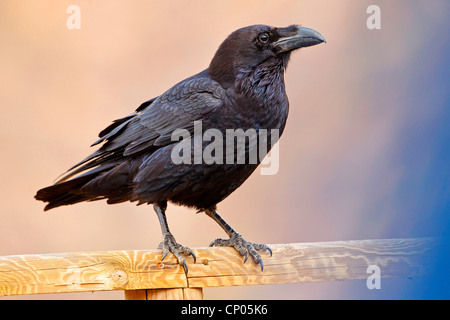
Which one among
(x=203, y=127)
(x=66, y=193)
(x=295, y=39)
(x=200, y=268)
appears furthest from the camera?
(x=66, y=193)

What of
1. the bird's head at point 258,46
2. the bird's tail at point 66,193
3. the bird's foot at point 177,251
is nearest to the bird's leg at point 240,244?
the bird's foot at point 177,251

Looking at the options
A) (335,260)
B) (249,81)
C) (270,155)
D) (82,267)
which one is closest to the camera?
(82,267)

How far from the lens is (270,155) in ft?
12.7

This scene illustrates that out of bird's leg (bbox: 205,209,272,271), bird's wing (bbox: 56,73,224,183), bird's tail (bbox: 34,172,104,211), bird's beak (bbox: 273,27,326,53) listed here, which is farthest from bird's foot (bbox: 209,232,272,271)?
bird's beak (bbox: 273,27,326,53)

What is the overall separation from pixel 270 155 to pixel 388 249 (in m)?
0.94

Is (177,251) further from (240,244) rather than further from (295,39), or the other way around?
(295,39)

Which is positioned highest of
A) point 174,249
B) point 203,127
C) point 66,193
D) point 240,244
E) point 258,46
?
point 258,46

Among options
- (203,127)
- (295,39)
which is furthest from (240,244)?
(295,39)

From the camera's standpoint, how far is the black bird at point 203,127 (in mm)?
3463

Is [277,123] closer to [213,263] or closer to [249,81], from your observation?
[249,81]

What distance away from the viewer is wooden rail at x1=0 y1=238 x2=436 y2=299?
2.77 m

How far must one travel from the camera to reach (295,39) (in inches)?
142

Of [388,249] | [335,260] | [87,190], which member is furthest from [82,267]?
[388,249]

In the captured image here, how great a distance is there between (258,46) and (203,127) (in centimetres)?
61
